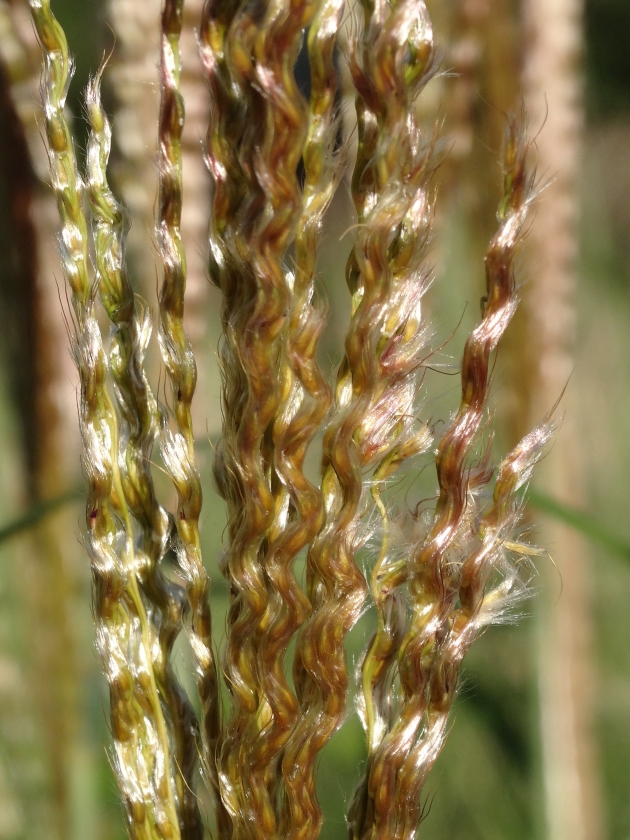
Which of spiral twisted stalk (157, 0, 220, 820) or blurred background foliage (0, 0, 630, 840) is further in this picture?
blurred background foliage (0, 0, 630, 840)

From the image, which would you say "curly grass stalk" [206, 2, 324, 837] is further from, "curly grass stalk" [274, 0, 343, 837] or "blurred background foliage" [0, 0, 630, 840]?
"blurred background foliage" [0, 0, 630, 840]

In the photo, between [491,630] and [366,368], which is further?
[491,630]

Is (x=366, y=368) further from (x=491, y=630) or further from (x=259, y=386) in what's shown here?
(x=491, y=630)

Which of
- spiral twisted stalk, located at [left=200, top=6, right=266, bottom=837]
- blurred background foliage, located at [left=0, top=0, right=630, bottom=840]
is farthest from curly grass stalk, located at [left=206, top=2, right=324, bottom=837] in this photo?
blurred background foliage, located at [left=0, top=0, right=630, bottom=840]

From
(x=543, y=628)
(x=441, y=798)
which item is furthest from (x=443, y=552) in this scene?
(x=441, y=798)

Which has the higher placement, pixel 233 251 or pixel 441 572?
pixel 233 251

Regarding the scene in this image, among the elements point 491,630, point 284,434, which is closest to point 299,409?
point 284,434
